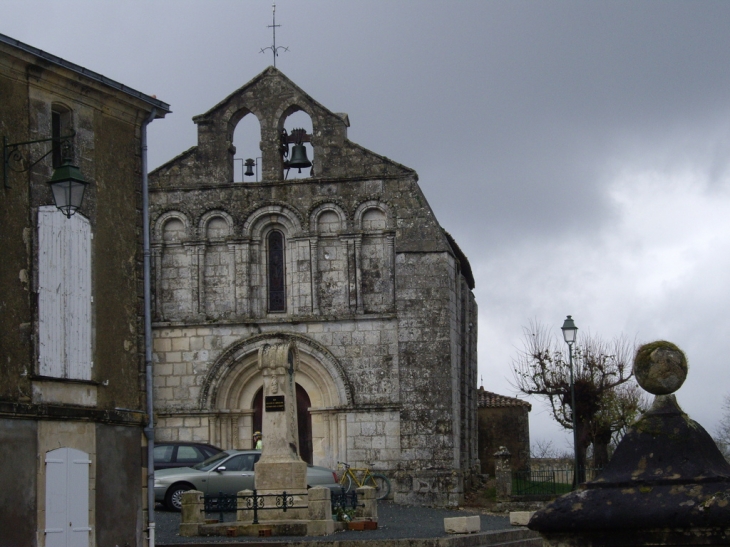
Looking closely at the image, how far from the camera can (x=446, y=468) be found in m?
26.5

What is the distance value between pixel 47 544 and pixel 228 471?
8.22 metres

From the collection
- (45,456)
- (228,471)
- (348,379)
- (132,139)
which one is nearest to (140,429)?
(45,456)

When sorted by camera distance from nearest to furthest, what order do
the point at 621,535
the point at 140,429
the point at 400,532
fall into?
the point at 621,535, the point at 140,429, the point at 400,532

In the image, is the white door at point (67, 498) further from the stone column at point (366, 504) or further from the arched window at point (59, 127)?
the stone column at point (366, 504)

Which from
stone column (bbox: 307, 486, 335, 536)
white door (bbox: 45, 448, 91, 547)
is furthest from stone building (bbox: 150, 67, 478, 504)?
white door (bbox: 45, 448, 91, 547)

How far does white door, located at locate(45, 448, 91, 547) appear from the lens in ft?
45.9

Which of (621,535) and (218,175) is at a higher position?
(218,175)

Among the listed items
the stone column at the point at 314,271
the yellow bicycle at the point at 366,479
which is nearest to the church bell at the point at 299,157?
the stone column at the point at 314,271

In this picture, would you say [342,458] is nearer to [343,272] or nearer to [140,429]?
[343,272]

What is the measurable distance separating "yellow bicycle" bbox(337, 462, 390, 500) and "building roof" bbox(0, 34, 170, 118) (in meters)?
10.6

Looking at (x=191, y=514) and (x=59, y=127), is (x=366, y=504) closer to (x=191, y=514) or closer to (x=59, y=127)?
(x=191, y=514)

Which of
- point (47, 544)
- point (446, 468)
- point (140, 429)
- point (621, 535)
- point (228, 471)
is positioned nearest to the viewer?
point (621, 535)

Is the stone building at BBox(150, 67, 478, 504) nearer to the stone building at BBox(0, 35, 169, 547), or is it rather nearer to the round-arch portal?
the round-arch portal

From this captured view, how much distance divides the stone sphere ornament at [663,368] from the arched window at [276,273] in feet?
80.8
